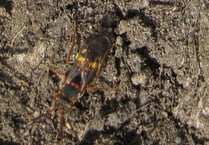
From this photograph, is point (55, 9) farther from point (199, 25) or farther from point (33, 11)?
point (199, 25)

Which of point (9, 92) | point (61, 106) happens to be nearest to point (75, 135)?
point (61, 106)

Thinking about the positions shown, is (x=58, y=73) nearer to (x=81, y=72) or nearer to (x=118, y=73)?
(x=81, y=72)

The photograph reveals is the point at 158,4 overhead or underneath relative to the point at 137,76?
overhead

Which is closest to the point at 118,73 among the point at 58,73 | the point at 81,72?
the point at 81,72

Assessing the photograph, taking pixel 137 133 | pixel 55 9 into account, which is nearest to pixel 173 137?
pixel 137 133

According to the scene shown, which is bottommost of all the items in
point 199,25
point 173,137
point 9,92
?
point 173,137

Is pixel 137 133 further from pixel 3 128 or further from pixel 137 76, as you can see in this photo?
pixel 3 128
